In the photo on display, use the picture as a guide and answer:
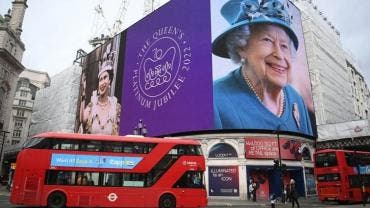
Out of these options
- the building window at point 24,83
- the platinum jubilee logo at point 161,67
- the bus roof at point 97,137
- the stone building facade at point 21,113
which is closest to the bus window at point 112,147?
the bus roof at point 97,137

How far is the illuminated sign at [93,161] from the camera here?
711 inches

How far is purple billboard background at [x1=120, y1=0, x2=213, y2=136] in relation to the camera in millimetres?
40500

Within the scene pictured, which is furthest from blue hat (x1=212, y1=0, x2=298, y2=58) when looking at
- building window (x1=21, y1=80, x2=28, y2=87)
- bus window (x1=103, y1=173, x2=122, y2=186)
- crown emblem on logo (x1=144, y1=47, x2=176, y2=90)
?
building window (x1=21, y1=80, x2=28, y2=87)

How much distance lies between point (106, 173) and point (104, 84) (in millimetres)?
38856

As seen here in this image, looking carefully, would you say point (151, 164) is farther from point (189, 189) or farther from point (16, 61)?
point (16, 61)

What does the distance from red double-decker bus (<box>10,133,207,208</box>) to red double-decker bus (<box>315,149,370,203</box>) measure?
1343 cm

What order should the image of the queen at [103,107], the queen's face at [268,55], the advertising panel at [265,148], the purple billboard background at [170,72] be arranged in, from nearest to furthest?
the advertising panel at [265,148]
the queen's face at [268,55]
the purple billboard background at [170,72]
the image of the queen at [103,107]

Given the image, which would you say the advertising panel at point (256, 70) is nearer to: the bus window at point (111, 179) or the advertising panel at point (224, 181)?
the advertising panel at point (224, 181)

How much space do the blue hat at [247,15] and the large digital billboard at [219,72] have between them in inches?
4.8

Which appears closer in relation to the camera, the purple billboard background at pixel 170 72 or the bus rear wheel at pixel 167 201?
the bus rear wheel at pixel 167 201

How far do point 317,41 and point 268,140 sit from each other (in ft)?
92.0

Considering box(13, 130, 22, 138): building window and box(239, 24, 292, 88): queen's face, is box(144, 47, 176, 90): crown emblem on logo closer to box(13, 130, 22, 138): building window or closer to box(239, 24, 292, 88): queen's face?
box(239, 24, 292, 88): queen's face

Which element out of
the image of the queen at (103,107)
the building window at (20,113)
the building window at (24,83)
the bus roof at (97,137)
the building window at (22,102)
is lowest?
the bus roof at (97,137)

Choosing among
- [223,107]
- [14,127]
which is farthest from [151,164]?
[14,127]
